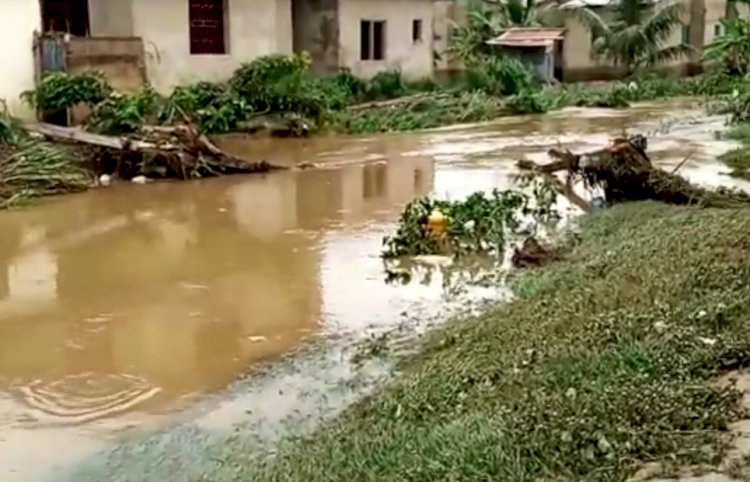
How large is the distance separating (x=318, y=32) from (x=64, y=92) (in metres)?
10.9

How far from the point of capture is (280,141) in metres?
22.4

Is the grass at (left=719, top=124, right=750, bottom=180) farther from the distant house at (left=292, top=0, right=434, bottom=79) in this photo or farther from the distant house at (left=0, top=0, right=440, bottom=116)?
the distant house at (left=0, top=0, right=440, bottom=116)

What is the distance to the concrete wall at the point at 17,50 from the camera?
19.4 metres

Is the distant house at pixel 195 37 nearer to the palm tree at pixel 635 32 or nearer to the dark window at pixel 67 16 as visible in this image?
the dark window at pixel 67 16

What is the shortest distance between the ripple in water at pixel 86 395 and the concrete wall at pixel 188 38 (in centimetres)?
1715

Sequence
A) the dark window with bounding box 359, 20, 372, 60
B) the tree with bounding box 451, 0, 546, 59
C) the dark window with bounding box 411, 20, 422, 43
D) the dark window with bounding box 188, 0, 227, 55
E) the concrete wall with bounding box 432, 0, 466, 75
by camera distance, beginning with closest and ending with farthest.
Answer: the dark window with bounding box 188, 0, 227, 55 < the dark window with bounding box 359, 20, 372, 60 < the dark window with bounding box 411, 20, 422, 43 < the tree with bounding box 451, 0, 546, 59 < the concrete wall with bounding box 432, 0, 466, 75

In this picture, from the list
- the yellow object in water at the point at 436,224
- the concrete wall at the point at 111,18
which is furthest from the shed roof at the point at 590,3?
the yellow object in water at the point at 436,224

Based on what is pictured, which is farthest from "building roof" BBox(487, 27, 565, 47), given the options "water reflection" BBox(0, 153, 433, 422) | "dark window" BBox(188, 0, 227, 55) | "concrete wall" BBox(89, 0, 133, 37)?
"water reflection" BBox(0, 153, 433, 422)

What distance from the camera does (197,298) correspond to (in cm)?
995

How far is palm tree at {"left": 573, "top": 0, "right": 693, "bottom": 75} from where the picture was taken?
115 ft

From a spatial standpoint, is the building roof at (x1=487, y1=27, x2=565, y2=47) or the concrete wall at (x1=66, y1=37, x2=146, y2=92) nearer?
the concrete wall at (x1=66, y1=37, x2=146, y2=92)

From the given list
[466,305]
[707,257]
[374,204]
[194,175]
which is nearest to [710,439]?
[707,257]

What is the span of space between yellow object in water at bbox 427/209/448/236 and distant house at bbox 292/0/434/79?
17.4 metres

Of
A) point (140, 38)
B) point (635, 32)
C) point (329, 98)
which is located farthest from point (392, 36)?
point (140, 38)
